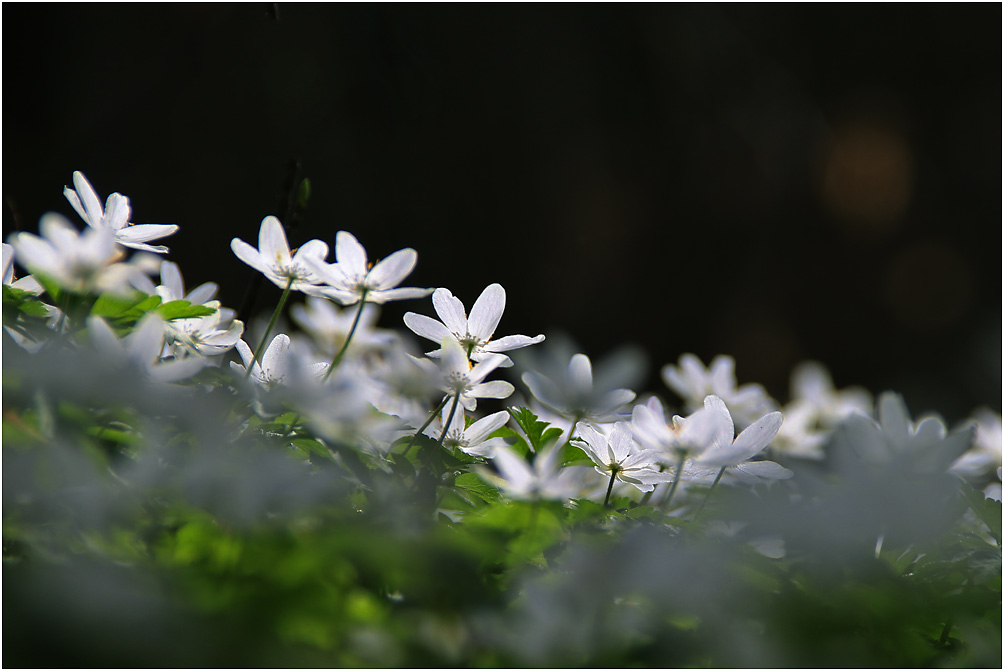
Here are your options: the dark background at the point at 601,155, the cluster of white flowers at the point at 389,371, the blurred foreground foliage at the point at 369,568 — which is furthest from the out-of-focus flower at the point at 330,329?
the dark background at the point at 601,155

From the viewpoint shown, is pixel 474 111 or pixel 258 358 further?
pixel 474 111

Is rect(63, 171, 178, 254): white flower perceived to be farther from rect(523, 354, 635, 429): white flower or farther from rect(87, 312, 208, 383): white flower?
rect(523, 354, 635, 429): white flower

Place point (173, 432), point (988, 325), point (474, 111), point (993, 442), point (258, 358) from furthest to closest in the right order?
1. point (988, 325)
2. point (474, 111)
3. point (993, 442)
4. point (258, 358)
5. point (173, 432)

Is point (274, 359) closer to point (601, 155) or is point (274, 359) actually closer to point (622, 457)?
point (622, 457)

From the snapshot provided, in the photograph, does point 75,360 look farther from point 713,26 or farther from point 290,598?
point 713,26

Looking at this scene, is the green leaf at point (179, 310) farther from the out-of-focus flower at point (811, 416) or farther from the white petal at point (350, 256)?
the out-of-focus flower at point (811, 416)

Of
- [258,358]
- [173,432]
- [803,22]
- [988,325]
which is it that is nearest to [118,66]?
[258,358]
